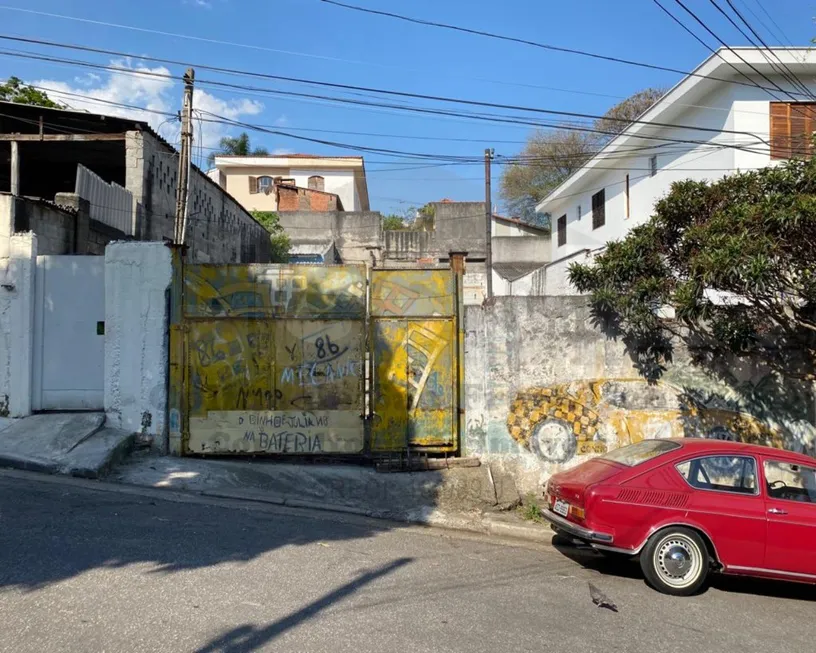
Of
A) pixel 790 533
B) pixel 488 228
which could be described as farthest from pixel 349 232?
pixel 790 533

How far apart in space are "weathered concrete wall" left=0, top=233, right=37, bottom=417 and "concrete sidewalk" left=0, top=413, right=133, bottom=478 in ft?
1.00

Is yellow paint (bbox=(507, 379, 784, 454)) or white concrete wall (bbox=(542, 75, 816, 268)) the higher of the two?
white concrete wall (bbox=(542, 75, 816, 268))

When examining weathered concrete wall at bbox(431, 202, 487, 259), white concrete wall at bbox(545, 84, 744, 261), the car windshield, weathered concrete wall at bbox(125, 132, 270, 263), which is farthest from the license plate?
weathered concrete wall at bbox(431, 202, 487, 259)

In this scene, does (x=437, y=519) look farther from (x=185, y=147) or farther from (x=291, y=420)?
(x=185, y=147)

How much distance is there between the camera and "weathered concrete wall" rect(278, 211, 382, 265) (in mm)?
29781

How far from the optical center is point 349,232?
29.8 metres

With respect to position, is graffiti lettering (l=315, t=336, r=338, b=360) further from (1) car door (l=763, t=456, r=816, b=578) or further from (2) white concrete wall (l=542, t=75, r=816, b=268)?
(2) white concrete wall (l=542, t=75, r=816, b=268)

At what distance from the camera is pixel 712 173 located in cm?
1691

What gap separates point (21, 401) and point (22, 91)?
19871mm

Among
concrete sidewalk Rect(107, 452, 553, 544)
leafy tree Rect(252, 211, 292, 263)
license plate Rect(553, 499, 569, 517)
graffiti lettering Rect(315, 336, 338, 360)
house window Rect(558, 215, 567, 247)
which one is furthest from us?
house window Rect(558, 215, 567, 247)

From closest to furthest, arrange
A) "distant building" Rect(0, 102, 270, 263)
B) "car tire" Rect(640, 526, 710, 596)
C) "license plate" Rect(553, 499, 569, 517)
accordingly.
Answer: "car tire" Rect(640, 526, 710, 596) → "license plate" Rect(553, 499, 569, 517) → "distant building" Rect(0, 102, 270, 263)

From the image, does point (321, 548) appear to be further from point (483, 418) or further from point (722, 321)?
point (722, 321)

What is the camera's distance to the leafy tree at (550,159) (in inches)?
1410

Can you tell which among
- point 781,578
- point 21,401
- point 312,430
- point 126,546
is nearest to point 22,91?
point 21,401
